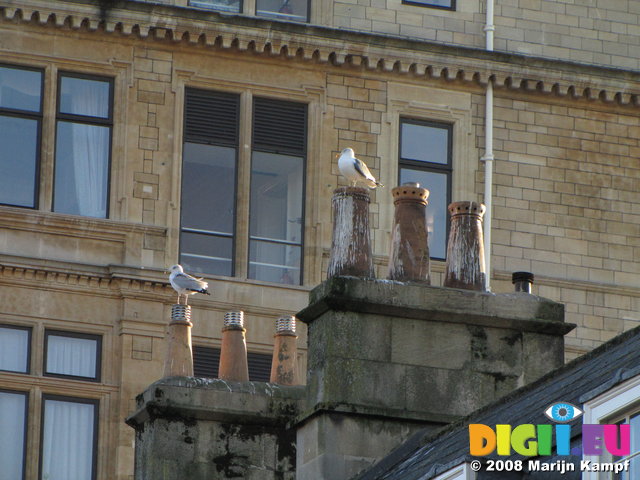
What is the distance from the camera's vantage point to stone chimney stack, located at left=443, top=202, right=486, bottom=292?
22.6m

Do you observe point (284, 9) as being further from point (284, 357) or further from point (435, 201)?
point (284, 357)

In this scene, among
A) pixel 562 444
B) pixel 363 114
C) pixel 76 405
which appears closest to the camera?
pixel 562 444

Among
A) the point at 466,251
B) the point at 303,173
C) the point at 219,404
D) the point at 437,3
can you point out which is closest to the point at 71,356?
the point at 303,173

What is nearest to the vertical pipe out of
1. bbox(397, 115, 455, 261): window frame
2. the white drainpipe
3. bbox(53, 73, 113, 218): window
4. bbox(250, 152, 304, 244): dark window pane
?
the white drainpipe

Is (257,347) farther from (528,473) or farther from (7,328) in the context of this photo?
(528,473)

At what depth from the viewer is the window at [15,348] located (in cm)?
3816

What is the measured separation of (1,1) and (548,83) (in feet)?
28.6

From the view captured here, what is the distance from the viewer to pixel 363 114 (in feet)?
135

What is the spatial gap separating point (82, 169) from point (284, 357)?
45.5 feet

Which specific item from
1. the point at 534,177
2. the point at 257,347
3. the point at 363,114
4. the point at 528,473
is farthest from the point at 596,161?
the point at 528,473

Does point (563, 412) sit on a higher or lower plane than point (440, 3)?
lower

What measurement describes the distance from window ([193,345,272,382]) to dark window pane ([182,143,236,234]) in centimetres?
188

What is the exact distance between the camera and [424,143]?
136 ft

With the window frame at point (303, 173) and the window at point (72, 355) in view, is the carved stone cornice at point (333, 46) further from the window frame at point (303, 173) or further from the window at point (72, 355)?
the window at point (72, 355)
